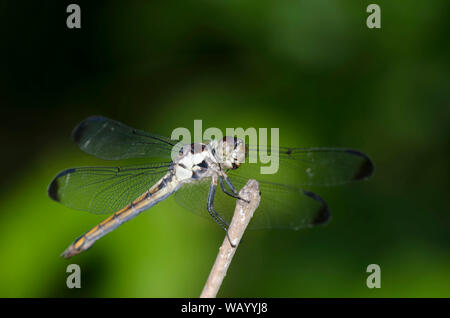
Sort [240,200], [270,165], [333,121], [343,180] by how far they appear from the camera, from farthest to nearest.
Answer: [333,121] < [270,165] < [343,180] < [240,200]

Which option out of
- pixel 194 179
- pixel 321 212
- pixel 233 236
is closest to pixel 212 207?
pixel 194 179

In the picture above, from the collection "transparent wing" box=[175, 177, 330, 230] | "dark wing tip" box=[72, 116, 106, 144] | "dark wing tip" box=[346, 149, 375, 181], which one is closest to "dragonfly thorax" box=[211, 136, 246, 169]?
"transparent wing" box=[175, 177, 330, 230]

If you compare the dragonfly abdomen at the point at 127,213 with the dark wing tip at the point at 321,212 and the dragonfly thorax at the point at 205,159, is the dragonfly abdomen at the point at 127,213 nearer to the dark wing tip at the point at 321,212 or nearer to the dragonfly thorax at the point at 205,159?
the dragonfly thorax at the point at 205,159

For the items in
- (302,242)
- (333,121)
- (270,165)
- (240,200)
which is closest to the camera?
(240,200)

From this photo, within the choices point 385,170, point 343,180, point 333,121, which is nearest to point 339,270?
point 343,180

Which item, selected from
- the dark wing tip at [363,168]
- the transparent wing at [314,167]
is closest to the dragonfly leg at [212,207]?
the transparent wing at [314,167]

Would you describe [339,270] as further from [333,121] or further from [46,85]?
[46,85]
